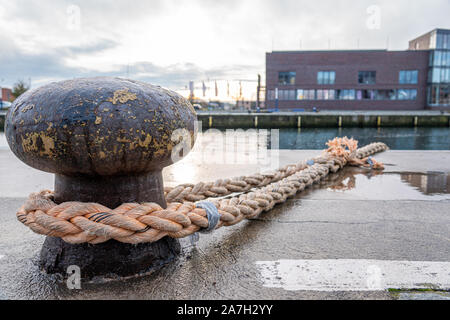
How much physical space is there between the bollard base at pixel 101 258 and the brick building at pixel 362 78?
157 ft

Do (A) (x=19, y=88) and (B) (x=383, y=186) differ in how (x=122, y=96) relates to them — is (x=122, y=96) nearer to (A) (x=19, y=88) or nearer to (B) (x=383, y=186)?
(B) (x=383, y=186)

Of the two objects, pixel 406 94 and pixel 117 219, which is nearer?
pixel 117 219

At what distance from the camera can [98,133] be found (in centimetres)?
123

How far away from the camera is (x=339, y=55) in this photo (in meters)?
48.1

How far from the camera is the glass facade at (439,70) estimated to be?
153 ft

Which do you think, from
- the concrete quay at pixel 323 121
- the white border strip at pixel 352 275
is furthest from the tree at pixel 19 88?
the white border strip at pixel 352 275

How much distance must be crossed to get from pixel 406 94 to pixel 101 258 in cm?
5466

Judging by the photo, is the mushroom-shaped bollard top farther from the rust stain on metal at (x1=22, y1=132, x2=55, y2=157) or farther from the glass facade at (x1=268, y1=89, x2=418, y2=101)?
the glass facade at (x1=268, y1=89, x2=418, y2=101)

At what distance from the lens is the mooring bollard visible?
4.06 feet

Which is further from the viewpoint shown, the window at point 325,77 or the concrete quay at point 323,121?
the window at point 325,77

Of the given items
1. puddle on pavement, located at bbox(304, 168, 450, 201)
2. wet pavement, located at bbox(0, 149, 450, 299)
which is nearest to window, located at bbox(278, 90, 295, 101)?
puddle on pavement, located at bbox(304, 168, 450, 201)

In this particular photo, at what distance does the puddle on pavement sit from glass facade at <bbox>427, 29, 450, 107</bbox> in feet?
171

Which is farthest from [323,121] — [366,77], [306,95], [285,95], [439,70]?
[439,70]

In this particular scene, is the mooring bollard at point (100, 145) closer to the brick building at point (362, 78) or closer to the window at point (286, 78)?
the brick building at point (362, 78)
